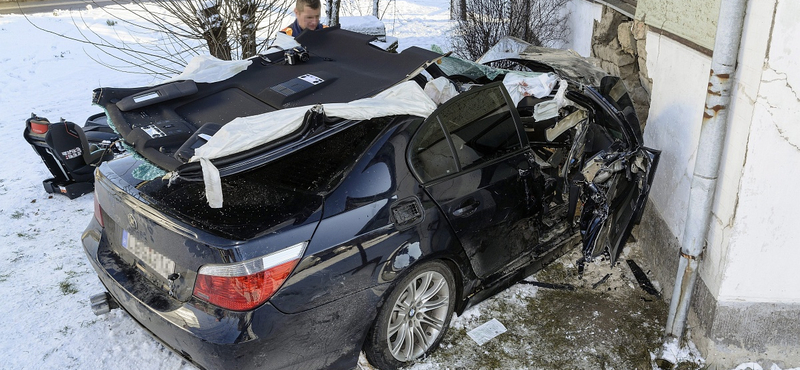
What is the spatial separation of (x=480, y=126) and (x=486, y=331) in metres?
1.34

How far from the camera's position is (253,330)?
8.46 ft

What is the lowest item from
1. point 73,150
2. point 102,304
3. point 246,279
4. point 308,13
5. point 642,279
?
point 642,279

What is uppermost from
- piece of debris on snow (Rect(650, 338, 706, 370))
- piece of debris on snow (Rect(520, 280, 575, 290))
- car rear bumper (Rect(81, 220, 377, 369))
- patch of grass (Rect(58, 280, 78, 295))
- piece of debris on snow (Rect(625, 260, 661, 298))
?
car rear bumper (Rect(81, 220, 377, 369))

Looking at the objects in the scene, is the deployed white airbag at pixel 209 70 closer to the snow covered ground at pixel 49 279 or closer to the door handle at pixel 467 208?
the snow covered ground at pixel 49 279

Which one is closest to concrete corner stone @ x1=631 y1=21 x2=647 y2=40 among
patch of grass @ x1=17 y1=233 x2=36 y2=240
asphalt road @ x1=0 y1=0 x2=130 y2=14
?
patch of grass @ x1=17 y1=233 x2=36 y2=240

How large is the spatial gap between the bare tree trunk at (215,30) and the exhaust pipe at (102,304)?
13.0 ft

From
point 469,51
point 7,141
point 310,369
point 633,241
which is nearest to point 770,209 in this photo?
point 633,241

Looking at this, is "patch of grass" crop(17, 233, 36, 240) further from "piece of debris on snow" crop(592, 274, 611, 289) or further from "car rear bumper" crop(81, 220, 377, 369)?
"piece of debris on snow" crop(592, 274, 611, 289)

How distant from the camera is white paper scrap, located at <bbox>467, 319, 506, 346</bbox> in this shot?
3.61 meters

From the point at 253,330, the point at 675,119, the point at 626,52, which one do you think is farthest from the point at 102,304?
the point at 626,52

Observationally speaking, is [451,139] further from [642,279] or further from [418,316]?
[642,279]

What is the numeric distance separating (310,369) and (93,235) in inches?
64.6

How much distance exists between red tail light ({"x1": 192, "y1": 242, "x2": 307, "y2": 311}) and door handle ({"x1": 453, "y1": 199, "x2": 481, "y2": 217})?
1037mm

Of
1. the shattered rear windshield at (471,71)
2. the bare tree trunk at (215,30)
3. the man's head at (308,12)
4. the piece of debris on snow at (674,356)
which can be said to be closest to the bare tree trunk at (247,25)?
the bare tree trunk at (215,30)
